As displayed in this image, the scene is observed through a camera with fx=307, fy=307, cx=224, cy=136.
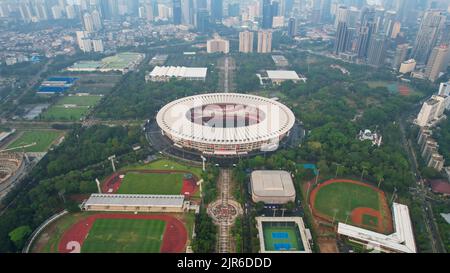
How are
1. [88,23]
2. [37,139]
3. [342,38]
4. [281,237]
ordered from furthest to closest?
[88,23] < [342,38] < [37,139] < [281,237]

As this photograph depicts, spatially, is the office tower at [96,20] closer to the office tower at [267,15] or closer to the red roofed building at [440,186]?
the office tower at [267,15]

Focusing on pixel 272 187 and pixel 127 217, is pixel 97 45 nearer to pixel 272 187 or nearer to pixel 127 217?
pixel 127 217

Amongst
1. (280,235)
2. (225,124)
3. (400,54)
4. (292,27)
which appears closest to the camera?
(280,235)

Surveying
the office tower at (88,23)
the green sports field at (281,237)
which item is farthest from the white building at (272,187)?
the office tower at (88,23)

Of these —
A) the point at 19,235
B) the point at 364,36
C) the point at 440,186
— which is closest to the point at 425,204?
the point at 440,186

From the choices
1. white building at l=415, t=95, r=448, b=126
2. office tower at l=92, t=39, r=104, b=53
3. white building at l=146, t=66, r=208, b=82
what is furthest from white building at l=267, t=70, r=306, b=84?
office tower at l=92, t=39, r=104, b=53

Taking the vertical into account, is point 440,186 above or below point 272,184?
below
